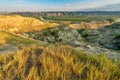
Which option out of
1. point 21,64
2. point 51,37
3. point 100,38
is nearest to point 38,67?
point 21,64

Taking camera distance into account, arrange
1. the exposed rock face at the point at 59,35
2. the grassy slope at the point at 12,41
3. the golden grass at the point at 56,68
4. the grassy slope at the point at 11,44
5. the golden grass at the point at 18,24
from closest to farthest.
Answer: the golden grass at the point at 56,68, the grassy slope at the point at 11,44, the grassy slope at the point at 12,41, the exposed rock face at the point at 59,35, the golden grass at the point at 18,24

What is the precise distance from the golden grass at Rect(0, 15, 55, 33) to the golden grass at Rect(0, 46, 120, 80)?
74474 millimetres

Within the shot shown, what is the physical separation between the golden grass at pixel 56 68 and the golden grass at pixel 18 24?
244 ft

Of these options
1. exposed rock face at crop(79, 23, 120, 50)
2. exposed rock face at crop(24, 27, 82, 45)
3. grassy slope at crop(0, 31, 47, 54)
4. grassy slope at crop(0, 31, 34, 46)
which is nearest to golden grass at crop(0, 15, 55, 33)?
exposed rock face at crop(24, 27, 82, 45)

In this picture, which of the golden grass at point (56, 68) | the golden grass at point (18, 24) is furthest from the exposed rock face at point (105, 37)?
the golden grass at point (56, 68)

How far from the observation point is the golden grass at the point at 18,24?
8684cm

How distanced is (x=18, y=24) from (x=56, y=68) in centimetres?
8544

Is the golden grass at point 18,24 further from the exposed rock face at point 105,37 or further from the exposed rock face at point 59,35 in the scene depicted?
the exposed rock face at point 105,37

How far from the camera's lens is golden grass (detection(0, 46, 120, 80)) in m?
7.92

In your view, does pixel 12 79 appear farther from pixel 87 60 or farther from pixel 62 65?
pixel 87 60

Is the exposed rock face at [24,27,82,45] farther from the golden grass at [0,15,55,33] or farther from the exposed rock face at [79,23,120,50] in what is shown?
the golden grass at [0,15,55,33]

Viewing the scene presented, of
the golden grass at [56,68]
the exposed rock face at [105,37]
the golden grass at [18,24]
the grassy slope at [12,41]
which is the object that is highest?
the golden grass at [56,68]

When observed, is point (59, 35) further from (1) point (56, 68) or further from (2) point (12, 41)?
(1) point (56, 68)

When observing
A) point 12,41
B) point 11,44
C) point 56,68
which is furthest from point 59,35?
point 56,68
